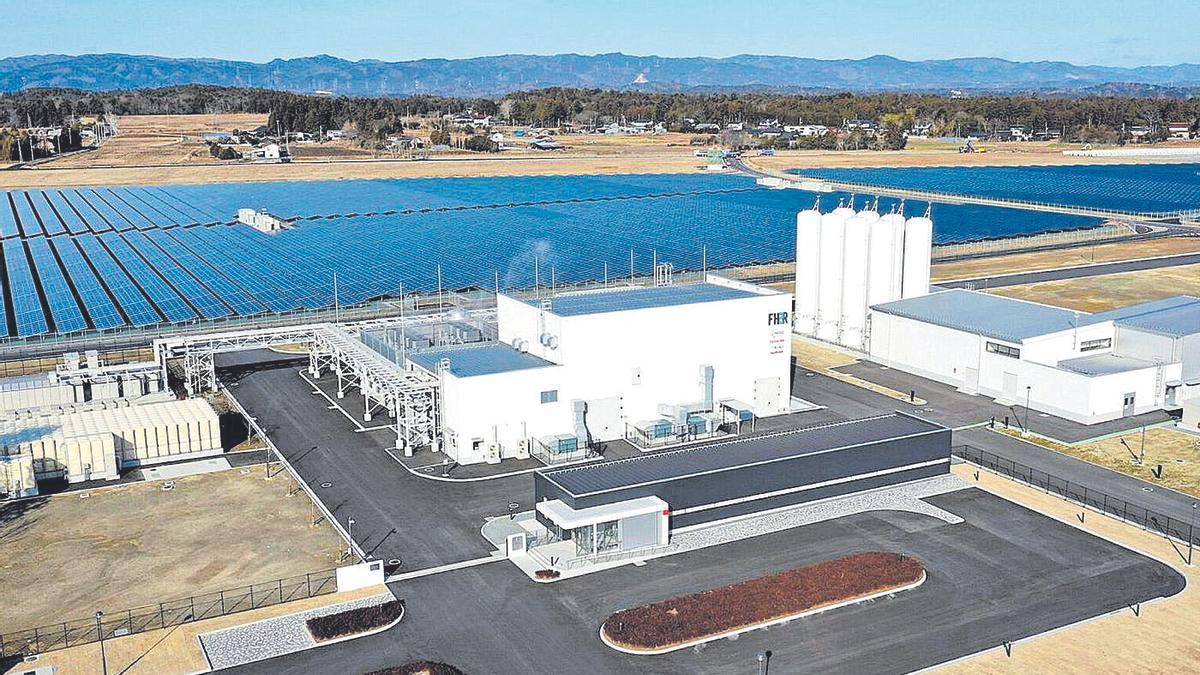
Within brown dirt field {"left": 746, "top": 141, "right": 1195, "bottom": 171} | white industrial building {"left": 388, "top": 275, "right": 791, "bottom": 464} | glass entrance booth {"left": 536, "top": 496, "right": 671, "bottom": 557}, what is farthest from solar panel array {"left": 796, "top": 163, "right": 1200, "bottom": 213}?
glass entrance booth {"left": 536, "top": 496, "right": 671, "bottom": 557}

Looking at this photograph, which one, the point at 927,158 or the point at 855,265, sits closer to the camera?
the point at 855,265

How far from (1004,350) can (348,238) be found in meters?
52.3

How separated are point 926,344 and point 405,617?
2936cm

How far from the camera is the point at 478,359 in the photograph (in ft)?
127

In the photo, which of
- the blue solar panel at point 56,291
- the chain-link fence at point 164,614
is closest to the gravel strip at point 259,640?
the chain-link fence at point 164,614

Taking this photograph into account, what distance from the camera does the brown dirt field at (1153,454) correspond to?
33.8 metres

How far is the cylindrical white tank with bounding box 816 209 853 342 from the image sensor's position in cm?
5212

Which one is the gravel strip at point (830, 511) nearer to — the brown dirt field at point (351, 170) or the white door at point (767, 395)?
the white door at point (767, 395)

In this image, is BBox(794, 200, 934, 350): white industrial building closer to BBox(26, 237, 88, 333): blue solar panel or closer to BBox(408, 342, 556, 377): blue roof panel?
BBox(408, 342, 556, 377): blue roof panel

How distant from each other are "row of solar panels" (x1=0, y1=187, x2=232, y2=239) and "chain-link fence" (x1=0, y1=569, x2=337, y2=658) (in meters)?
64.1

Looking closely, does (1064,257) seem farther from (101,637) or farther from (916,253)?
(101,637)

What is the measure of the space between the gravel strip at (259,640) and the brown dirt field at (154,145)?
421ft

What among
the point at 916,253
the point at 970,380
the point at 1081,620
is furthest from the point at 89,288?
the point at 1081,620

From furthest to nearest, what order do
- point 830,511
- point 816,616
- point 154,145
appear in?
point 154,145 < point 830,511 < point 816,616
